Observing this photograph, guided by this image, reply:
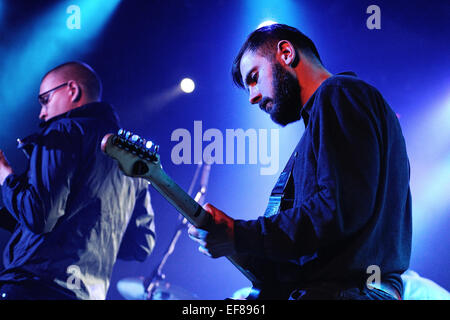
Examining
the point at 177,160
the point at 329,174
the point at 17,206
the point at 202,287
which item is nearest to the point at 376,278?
the point at 329,174

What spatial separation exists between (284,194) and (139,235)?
1.98m

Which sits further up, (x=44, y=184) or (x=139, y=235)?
(x=44, y=184)

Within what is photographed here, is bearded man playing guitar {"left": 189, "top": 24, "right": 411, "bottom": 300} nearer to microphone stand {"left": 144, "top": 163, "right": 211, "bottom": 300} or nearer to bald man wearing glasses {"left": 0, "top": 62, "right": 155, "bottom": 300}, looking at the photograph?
bald man wearing glasses {"left": 0, "top": 62, "right": 155, "bottom": 300}

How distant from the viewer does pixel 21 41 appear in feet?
17.4

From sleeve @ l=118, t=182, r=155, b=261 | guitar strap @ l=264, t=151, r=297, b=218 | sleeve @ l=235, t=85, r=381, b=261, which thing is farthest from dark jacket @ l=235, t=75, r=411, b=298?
sleeve @ l=118, t=182, r=155, b=261

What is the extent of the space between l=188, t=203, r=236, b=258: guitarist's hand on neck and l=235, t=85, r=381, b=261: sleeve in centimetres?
3

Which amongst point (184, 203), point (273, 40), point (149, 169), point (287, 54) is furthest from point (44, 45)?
point (184, 203)

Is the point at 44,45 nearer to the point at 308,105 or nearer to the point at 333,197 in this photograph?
the point at 308,105

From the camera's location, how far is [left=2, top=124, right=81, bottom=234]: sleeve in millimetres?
2363

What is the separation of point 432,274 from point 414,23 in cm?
333

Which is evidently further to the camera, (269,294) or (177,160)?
(177,160)

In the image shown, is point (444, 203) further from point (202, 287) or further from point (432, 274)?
point (202, 287)

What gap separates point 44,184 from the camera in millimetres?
2432
